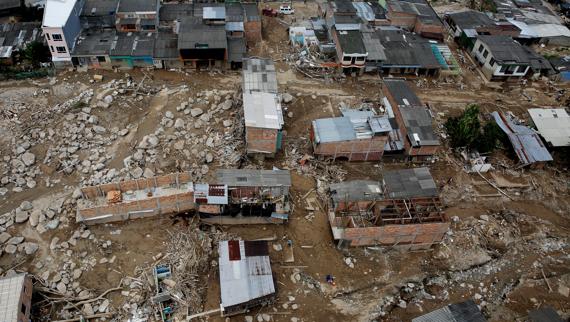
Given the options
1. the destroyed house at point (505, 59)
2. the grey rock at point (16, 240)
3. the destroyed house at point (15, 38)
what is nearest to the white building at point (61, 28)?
the destroyed house at point (15, 38)

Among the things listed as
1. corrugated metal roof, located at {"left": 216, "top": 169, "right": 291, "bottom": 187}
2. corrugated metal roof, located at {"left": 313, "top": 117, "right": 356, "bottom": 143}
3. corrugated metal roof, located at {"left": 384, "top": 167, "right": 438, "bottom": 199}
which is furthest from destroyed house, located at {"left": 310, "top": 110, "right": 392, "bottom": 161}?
corrugated metal roof, located at {"left": 216, "top": 169, "right": 291, "bottom": 187}

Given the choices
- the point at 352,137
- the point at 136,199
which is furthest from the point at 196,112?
the point at 352,137

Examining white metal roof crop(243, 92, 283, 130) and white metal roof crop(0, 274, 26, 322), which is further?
white metal roof crop(243, 92, 283, 130)

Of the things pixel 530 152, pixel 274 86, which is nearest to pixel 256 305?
pixel 274 86

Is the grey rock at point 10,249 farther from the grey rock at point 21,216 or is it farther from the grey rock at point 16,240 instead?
the grey rock at point 21,216

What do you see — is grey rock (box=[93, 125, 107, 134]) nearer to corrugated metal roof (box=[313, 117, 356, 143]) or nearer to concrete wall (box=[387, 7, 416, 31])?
corrugated metal roof (box=[313, 117, 356, 143])

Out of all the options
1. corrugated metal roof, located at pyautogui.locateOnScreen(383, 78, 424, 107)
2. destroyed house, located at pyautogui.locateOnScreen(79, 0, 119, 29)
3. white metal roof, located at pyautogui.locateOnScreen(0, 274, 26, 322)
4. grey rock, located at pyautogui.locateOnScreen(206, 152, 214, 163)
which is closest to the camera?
white metal roof, located at pyautogui.locateOnScreen(0, 274, 26, 322)

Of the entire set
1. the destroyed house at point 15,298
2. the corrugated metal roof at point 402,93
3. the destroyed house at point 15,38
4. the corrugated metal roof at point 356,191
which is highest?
the destroyed house at point 15,38
